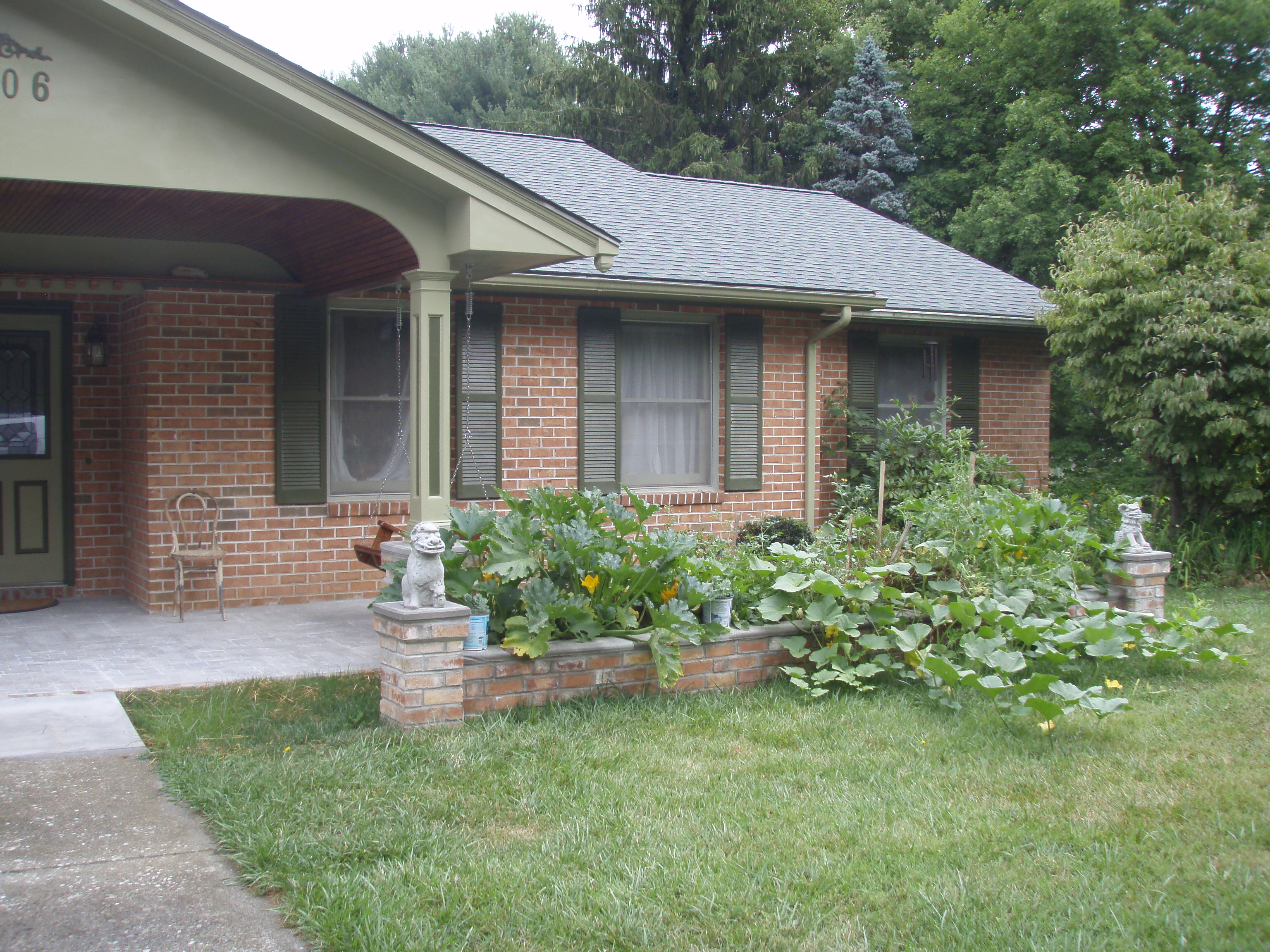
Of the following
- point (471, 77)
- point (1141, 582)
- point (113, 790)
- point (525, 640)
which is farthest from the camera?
point (471, 77)

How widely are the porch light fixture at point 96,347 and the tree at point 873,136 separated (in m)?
19.1

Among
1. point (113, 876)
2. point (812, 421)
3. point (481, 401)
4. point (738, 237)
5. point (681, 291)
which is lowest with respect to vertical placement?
point (113, 876)

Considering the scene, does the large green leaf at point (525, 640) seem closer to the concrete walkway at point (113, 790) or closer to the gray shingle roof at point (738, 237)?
the concrete walkway at point (113, 790)

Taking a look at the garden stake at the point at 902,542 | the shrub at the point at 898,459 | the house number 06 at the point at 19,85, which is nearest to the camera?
the house number 06 at the point at 19,85

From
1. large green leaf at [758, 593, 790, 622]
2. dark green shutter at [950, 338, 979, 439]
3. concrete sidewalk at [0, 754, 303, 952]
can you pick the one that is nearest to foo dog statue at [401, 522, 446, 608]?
concrete sidewalk at [0, 754, 303, 952]

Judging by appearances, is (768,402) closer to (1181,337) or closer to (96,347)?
(1181,337)

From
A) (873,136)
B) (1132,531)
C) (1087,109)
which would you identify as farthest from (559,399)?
(873,136)

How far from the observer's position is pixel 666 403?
1001 cm

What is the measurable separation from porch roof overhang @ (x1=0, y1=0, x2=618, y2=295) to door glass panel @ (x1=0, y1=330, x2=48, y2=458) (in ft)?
3.87

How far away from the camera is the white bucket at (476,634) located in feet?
17.3

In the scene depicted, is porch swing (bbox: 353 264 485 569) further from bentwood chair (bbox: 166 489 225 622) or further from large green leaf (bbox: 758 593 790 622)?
large green leaf (bbox: 758 593 790 622)

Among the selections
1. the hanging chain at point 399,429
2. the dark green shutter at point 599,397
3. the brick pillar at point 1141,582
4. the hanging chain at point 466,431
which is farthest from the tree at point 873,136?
the brick pillar at point 1141,582

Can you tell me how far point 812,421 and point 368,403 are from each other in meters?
4.01

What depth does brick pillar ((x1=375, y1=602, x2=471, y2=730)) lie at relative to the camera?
4969 millimetres
